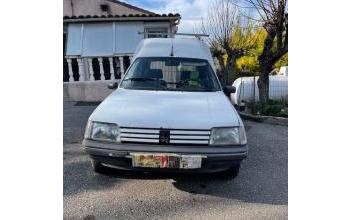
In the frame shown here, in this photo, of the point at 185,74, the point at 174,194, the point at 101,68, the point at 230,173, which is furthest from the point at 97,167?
the point at 101,68

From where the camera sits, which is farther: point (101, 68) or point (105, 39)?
point (105, 39)

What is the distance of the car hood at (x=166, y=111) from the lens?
343 centimetres

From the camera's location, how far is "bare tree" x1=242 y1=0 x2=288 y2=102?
760 cm

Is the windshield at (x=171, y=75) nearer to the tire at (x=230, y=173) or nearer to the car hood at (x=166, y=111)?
the car hood at (x=166, y=111)

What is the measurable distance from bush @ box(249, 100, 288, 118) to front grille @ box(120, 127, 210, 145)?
4560 millimetres

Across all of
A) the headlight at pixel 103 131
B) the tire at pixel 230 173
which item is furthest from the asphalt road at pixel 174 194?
the headlight at pixel 103 131

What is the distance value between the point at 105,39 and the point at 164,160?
841 centimetres

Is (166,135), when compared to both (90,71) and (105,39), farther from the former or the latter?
(105,39)

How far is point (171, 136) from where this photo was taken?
3379mm

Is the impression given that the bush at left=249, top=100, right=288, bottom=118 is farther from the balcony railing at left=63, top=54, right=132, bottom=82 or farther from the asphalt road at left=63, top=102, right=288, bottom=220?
the balcony railing at left=63, top=54, right=132, bottom=82

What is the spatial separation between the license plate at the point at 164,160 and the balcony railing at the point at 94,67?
771 cm
